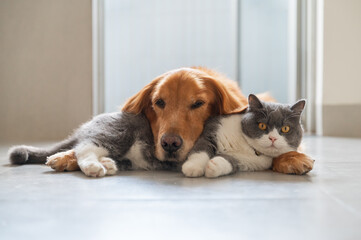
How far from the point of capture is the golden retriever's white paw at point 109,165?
169cm

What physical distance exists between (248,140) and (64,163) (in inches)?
33.4

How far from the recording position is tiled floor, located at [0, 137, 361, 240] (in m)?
0.96

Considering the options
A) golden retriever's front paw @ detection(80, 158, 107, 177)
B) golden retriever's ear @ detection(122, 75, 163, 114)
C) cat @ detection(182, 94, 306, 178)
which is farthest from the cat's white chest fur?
golden retriever's front paw @ detection(80, 158, 107, 177)

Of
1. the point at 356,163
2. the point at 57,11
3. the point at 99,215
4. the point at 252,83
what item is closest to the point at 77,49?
the point at 57,11

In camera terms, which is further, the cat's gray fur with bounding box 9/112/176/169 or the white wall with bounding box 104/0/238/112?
the white wall with bounding box 104/0/238/112

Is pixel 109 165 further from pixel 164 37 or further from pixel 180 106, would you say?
pixel 164 37

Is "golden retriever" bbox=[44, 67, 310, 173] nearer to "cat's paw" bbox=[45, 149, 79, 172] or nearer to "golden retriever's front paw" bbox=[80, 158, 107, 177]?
"cat's paw" bbox=[45, 149, 79, 172]

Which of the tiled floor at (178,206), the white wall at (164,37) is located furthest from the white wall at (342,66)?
the tiled floor at (178,206)

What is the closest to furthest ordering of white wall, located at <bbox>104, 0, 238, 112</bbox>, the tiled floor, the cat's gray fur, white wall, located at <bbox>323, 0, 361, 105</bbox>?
the tiled floor
the cat's gray fur
white wall, located at <bbox>323, 0, 361, 105</bbox>
white wall, located at <bbox>104, 0, 238, 112</bbox>

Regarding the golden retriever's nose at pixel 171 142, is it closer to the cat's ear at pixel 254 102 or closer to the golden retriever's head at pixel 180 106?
the golden retriever's head at pixel 180 106

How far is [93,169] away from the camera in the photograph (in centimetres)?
162

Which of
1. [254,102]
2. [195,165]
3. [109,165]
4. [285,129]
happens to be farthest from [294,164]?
[109,165]

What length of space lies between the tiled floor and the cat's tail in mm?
243

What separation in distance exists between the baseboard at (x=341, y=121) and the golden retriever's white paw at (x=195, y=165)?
2597mm
